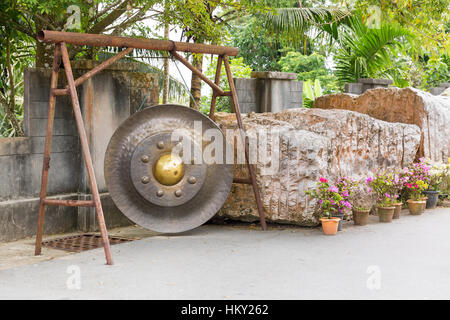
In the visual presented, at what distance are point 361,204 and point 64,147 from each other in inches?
150

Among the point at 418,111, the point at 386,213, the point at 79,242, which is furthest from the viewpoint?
the point at 418,111

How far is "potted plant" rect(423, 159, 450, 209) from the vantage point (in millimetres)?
8131

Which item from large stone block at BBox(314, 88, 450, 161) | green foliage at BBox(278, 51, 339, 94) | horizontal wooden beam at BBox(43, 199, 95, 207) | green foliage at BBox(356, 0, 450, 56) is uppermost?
green foliage at BBox(278, 51, 339, 94)

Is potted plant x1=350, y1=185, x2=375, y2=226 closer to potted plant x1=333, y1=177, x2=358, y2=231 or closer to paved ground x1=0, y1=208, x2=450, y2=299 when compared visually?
potted plant x1=333, y1=177, x2=358, y2=231

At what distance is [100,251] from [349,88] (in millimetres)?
7370

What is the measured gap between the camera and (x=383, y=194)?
7203mm

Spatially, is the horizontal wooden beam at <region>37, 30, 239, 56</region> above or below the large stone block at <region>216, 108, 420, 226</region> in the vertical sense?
above

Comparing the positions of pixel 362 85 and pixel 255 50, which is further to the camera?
pixel 255 50

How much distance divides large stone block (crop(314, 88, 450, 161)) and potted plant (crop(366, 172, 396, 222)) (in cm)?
169

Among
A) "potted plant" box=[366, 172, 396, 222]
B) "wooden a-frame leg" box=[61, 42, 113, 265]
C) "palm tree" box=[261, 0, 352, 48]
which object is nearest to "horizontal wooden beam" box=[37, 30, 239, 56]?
"wooden a-frame leg" box=[61, 42, 113, 265]

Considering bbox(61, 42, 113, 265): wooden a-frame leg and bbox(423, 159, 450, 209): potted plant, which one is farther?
bbox(423, 159, 450, 209): potted plant

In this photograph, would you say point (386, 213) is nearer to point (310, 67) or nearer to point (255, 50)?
point (310, 67)

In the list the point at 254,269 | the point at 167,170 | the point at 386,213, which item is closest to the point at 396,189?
the point at 386,213

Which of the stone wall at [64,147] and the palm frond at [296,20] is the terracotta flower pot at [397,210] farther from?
the palm frond at [296,20]
